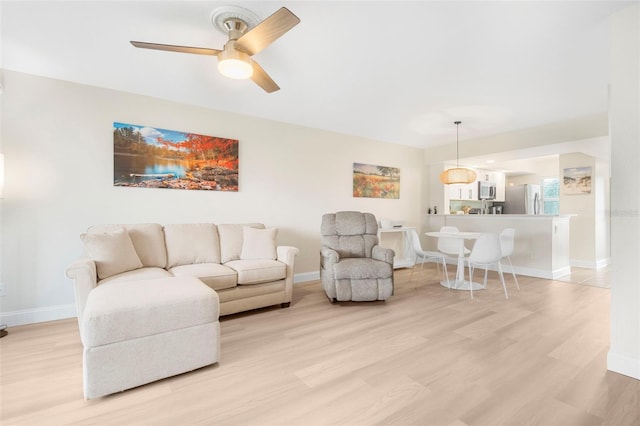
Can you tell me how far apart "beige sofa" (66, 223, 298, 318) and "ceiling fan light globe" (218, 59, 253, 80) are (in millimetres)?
1815

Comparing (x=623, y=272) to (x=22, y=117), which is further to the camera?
(x=22, y=117)

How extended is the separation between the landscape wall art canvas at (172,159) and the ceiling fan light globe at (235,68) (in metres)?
1.80

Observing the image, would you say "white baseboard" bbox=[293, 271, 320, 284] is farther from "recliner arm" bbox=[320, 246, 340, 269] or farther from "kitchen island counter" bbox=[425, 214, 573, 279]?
"kitchen island counter" bbox=[425, 214, 573, 279]

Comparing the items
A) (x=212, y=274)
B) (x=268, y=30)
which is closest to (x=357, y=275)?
(x=212, y=274)

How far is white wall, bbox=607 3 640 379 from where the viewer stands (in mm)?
1911

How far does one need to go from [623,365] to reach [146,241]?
13.4 feet

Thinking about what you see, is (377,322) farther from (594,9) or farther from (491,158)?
(491,158)

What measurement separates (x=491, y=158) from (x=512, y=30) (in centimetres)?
365

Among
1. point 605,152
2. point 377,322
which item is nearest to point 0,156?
point 377,322

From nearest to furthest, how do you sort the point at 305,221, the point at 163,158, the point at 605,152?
1. the point at 163,158
2. the point at 305,221
3. the point at 605,152

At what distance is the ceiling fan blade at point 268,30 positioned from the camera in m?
1.64

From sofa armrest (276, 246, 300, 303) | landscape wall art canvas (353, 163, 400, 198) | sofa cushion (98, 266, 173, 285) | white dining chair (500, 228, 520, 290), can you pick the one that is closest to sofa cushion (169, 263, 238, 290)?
sofa cushion (98, 266, 173, 285)

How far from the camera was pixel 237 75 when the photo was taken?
2.16 m

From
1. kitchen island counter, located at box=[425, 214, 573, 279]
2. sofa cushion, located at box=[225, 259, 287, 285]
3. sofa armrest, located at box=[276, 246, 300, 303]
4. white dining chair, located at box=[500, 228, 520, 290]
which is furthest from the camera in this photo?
kitchen island counter, located at box=[425, 214, 573, 279]
